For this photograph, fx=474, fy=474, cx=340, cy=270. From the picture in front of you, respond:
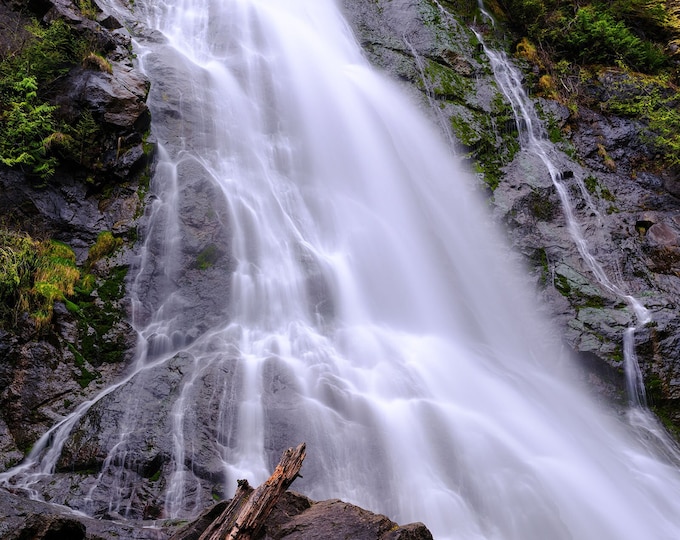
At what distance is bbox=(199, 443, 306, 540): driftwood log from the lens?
3.15 metres

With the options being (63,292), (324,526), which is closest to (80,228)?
(63,292)

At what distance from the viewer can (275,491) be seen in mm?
3340

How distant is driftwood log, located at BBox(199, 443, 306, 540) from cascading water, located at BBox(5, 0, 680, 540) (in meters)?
2.03

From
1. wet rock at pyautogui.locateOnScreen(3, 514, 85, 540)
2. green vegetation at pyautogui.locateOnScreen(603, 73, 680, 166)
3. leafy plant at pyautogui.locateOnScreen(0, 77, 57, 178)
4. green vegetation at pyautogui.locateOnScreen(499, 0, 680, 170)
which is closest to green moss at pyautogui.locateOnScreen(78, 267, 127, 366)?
leafy plant at pyautogui.locateOnScreen(0, 77, 57, 178)

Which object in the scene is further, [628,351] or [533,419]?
[628,351]

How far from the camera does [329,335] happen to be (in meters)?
7.80

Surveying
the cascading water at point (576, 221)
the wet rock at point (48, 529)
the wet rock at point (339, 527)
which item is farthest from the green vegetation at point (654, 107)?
the wet rock at point (48, 529)

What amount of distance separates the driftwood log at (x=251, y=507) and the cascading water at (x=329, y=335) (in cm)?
203

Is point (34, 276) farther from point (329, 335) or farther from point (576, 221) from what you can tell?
point (576, 221)

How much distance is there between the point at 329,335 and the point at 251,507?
15.3 ft

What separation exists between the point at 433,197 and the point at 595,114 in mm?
5939

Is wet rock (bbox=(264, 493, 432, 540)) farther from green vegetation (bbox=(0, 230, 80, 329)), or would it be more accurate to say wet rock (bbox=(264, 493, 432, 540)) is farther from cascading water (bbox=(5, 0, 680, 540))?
green vegetation (bbox=(0, 230, 80, 329))

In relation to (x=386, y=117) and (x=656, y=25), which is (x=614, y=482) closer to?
(x=386, y=117)

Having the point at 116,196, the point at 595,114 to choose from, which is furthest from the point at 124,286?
the point at 595,114
